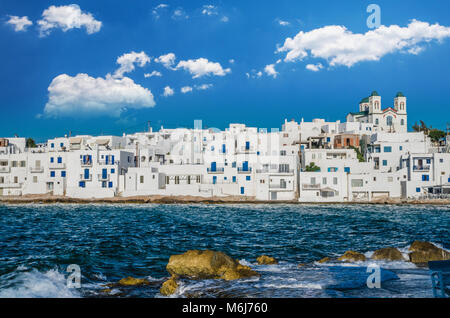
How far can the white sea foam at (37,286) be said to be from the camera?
1301 centimetres

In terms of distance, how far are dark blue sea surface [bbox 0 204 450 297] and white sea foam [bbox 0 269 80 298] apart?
1.2 inches

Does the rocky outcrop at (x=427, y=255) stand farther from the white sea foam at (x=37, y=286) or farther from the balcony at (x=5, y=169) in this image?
the balcony at (x=5, y=169)

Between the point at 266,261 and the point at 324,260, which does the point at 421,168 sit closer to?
the point at 324,260

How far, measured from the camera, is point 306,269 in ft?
53.4

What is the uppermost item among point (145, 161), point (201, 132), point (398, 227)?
point (201, 132)

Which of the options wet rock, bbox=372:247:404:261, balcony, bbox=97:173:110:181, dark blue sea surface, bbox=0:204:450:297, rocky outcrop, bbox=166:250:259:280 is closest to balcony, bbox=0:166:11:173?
balcony, bbox=97:173:110:181

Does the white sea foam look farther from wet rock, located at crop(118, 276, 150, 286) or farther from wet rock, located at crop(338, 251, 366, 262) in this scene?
wet rock, located at crop(338, 251, 366, 262)

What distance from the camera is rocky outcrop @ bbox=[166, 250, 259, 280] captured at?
15055mm

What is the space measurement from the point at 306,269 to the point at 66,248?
12.8 m

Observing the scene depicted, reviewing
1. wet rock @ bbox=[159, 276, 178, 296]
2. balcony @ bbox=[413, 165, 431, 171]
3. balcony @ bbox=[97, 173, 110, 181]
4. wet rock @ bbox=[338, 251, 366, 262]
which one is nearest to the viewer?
wet rock @ bbox=[159, 276, 178, 296]

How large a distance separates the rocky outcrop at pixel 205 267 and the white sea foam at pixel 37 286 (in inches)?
147
